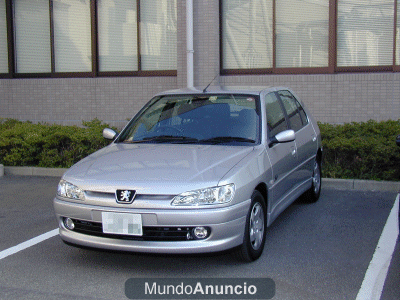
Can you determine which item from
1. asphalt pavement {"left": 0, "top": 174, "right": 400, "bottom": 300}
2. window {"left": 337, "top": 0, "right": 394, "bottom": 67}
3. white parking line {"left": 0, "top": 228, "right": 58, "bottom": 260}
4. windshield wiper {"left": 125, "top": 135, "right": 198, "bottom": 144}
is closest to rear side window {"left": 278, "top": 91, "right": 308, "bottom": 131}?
asphalt pavement {"left": 0, "top": 174, "right": 400, "bottom": 300}

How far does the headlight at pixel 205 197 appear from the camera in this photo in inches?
166

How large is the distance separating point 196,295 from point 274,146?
188cm

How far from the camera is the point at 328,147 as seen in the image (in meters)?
8.43

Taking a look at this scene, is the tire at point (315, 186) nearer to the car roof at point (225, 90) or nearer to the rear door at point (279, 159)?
the rear door at point (279, 159)

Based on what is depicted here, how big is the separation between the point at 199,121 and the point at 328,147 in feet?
11.4

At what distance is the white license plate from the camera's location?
4.23 m

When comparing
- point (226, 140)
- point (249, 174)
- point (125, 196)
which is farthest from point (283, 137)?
point (125, 196)

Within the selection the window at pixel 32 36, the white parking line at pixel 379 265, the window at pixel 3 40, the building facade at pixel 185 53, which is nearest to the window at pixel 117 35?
the building facade at pixel 185 53

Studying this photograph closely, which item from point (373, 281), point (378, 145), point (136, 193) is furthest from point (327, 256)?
point (378, 145)

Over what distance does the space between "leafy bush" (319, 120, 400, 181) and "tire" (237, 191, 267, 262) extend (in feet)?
12.3

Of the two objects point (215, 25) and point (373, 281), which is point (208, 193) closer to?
point (373, 281)

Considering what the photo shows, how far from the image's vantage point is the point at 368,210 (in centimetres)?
675

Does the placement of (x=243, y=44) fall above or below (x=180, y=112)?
above

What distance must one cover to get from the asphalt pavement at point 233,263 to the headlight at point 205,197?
0.43m
